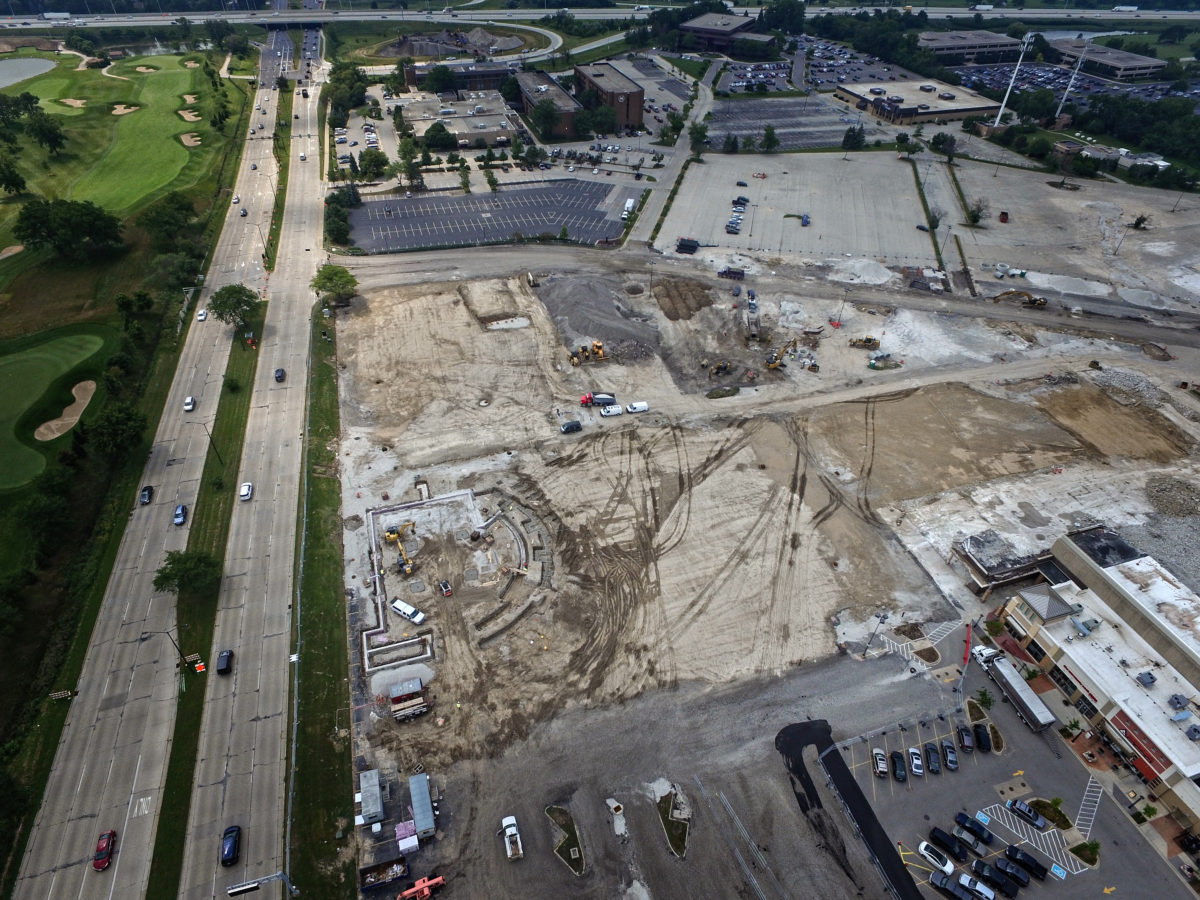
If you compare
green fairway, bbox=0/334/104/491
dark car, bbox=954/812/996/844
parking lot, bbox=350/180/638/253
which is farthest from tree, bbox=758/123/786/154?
dark car, bbox=954/812/996/844

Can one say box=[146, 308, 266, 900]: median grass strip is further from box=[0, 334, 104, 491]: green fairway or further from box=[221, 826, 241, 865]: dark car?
box=[0, 334, 104, 491]: green fairway

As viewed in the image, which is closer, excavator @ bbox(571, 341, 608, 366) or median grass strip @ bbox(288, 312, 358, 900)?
median grass strip @ bbox(288, 312, 358, 900)

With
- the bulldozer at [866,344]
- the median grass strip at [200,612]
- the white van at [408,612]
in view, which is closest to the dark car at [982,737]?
the white van at [408,612]

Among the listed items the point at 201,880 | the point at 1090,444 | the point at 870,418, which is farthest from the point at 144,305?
the point at 1090,444

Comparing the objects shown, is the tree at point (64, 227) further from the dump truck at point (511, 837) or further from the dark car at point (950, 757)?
the dark car at point (950, 757)

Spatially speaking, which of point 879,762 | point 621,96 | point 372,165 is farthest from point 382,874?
point 621,96
